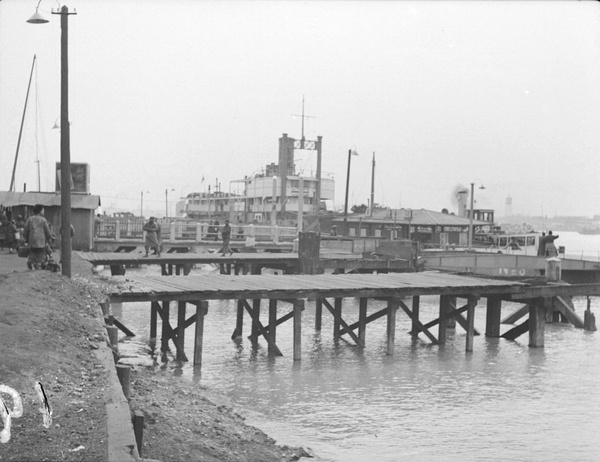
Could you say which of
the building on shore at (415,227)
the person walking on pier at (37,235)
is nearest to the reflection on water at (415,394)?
the person walking on pier at (37,235)

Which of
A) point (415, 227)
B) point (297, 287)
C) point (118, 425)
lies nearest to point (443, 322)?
point (297, 287)

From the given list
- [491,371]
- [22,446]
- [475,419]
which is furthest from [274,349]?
[22,446]

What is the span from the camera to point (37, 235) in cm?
1739

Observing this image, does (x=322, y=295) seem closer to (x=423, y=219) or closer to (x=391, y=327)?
(x=391, y=327)

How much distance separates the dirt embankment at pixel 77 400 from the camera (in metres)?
6.91

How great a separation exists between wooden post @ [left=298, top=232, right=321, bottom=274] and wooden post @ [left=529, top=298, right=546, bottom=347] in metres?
10.4

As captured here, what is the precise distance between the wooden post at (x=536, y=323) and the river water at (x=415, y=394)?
0.98ft

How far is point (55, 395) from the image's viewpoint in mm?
8203

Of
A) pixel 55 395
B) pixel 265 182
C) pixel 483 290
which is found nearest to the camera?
pixel 55 395

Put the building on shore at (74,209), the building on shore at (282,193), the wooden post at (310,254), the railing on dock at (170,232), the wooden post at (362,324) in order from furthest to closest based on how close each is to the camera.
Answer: the building on shore at (282,193)
the railing on dock at (170,232)
the building on shore at (74,209)
the wooden post at (310,254)
the wooden post at (362,324)

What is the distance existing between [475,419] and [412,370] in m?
4.91

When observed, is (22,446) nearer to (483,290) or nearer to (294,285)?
(294,285)

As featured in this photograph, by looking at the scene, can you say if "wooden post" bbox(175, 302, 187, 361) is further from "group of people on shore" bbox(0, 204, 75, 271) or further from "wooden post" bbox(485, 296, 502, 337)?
"wooden post" bbox(485, 296, 502, 337)

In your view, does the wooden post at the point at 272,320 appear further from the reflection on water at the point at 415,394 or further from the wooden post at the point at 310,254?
the wooden post at the point at 310,254
